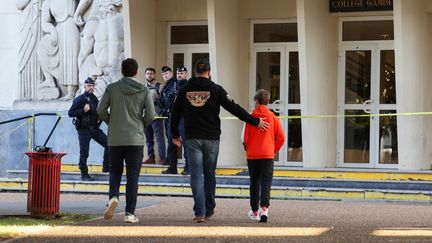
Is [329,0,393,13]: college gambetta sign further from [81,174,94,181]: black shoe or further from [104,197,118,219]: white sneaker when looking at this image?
[104,197,118,219]: white sneaker

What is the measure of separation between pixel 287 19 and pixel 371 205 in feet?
23.9

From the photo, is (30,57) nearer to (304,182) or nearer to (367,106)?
(367,106)

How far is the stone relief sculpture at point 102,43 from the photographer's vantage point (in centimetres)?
2419

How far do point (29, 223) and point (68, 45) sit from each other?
11191 millimetres

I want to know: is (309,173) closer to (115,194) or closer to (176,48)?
(176,48)

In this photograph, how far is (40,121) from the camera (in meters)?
25.2

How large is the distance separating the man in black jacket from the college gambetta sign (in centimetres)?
891

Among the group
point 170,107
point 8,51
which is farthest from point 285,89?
point 8,51

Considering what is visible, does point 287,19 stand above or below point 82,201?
above

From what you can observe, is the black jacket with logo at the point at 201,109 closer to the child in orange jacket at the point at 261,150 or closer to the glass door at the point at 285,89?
Answer: the child in orange jacket at the point at 261,150

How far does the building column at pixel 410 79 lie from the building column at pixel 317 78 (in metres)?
1.86

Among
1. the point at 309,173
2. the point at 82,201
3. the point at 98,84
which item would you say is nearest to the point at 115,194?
the point at 82,201

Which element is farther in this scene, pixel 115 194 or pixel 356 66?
pixel 356 66

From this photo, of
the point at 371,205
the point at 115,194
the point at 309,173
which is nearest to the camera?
the point at 115,194
